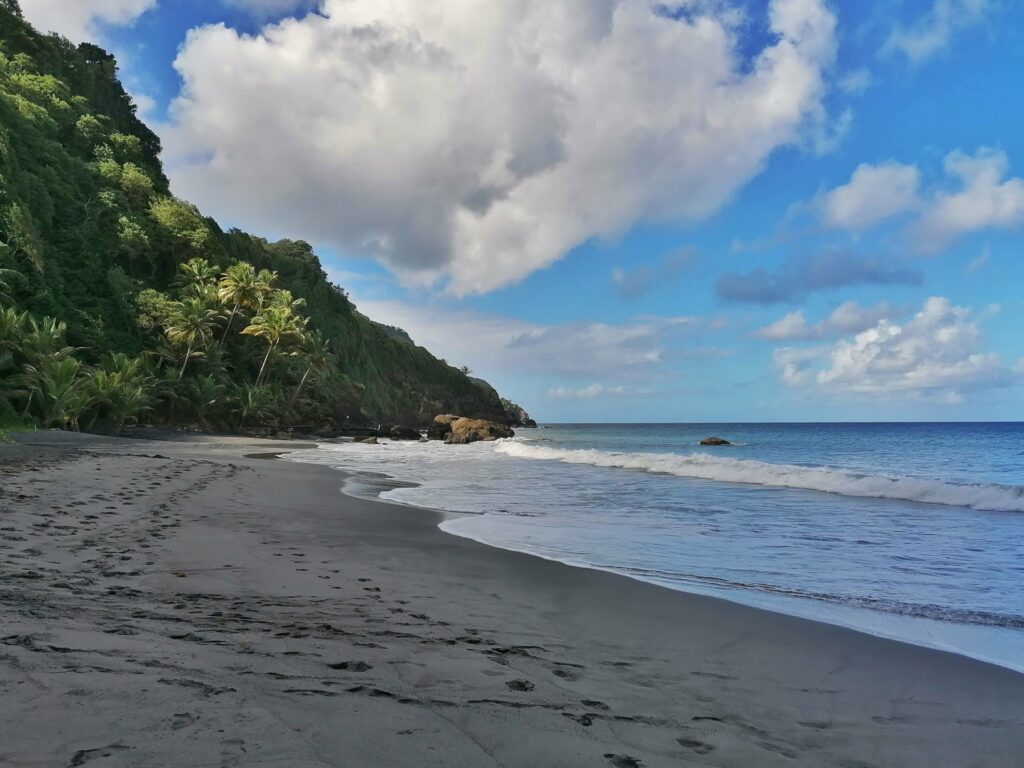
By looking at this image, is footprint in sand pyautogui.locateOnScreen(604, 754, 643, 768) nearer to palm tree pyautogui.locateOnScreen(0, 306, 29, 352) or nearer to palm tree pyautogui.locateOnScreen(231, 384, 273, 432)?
palm tree pyautogui.locateOnScreen(0, 306, 29, 352)

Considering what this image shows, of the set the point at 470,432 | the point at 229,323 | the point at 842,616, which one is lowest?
the point at 842,616

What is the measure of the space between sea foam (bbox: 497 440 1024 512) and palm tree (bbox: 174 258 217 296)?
109 feet

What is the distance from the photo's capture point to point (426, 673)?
2.96 metres

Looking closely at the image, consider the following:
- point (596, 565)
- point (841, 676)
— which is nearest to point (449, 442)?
point (596, 565)

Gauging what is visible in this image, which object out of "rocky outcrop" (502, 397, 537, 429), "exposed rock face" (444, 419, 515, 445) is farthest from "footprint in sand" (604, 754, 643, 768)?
"rocky outcrop" (502, 397, 537, 429)

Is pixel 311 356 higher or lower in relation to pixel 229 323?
lower

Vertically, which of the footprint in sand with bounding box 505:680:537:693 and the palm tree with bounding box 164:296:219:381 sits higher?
the palm tree with bounding box 164:296:219:381

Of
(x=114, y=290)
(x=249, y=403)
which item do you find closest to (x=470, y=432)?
(x=249, y=403)

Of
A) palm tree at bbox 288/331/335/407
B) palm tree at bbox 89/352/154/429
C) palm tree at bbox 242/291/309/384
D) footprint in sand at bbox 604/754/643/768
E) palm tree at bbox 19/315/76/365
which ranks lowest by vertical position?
footprint in sand at bbox 604/754/643/768

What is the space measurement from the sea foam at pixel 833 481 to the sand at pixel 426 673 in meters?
11.4

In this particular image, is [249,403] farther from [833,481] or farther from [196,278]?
[833,481]

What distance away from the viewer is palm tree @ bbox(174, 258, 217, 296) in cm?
4494

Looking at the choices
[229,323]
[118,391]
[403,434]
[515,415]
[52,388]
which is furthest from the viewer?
[515,415]

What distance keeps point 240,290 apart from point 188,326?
21.2 feet
